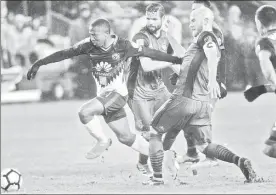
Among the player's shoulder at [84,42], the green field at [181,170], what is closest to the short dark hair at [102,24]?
the player's shoulder at [84,42]

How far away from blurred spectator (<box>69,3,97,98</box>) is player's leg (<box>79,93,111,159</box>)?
193 millimetres

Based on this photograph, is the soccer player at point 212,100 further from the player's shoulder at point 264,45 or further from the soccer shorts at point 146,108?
the player's shoulder at point 264,45

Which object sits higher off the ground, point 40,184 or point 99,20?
point 99,20

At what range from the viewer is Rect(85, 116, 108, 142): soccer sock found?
22.0ft

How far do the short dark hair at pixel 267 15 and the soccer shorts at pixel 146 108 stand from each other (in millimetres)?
1102

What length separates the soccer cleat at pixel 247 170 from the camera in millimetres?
6227

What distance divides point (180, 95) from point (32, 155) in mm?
3040

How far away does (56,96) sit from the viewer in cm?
927

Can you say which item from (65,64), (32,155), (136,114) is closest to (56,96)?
(32,155)

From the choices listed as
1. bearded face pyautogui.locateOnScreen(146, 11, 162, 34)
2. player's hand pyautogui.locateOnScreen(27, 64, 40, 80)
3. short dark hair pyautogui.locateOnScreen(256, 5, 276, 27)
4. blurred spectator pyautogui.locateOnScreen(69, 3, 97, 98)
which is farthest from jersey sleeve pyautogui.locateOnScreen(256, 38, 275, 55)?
player's hand pyautogui.locateOnScreen(27, 64, 40, 80)

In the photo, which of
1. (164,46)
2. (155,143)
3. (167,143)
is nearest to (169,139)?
(167,143)

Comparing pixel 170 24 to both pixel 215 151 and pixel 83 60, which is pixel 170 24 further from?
pixel 215 151

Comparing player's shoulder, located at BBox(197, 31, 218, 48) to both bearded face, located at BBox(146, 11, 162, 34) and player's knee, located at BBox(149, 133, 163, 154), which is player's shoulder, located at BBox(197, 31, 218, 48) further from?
player's knee, located at BBox(149, 133, 163, 154)

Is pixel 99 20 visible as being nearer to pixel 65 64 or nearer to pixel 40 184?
pixel 65 64
